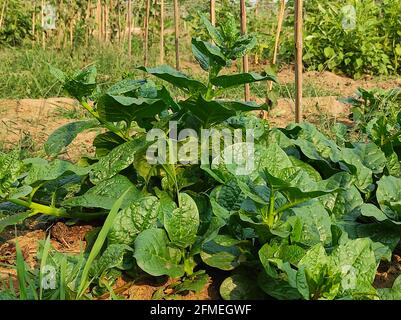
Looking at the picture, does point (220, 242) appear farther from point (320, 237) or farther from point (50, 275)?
point (50, 275)

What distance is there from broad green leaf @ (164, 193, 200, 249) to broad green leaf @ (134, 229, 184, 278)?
0.10 feet

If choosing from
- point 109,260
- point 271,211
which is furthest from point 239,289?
point 109,260

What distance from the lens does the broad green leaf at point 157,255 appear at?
1.67m

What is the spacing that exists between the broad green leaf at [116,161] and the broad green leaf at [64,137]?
0.39 feet

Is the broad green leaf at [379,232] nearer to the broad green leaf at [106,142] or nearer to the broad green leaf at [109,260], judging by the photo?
the broad green leaf at [109,260]

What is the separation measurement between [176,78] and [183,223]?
46 centimetres

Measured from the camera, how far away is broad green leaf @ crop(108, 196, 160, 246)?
180 centimetres

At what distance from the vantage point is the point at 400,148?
7.78ft

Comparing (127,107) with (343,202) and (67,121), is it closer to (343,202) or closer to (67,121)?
(343,202)

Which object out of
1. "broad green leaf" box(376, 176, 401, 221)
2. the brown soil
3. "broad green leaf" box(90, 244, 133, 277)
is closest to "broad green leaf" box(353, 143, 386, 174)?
"broad green leaf" box(376, 176, 401, 221)

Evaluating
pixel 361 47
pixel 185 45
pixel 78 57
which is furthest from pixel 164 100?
pixel 185 45

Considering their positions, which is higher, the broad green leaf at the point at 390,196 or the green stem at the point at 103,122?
the green stem at the point at 103,122

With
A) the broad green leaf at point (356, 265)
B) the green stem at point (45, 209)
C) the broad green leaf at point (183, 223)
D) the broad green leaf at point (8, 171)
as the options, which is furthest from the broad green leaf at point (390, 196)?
the broad green leaf at point (8, 171)

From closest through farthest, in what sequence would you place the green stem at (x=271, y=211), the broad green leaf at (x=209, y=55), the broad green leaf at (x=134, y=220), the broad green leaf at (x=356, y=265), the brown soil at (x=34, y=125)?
1. the broad green leaf at (x=356, y=265)
2. the green stem at (x=271, y=211)
3. the broad green leaf at (x=134, y=220)
4. the broad green leaf at (x=209, y=55)
5. the brown soil at (x=34, y=125)
